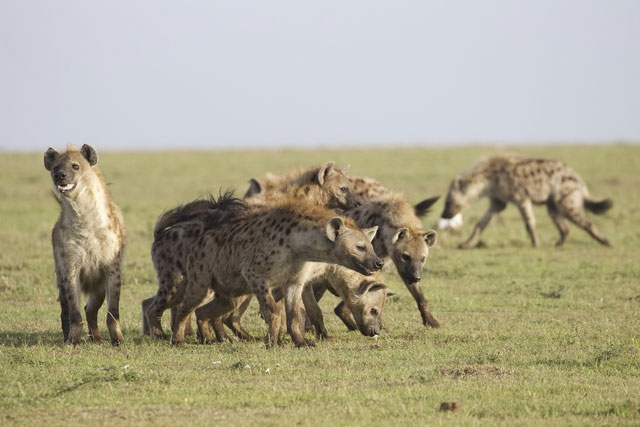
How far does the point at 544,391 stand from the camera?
189 inches

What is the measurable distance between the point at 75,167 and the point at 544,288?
172 inches

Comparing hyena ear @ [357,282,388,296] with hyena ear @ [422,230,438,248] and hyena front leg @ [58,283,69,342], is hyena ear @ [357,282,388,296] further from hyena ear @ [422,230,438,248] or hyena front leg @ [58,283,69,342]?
hyena front leg @ [58,283,69,342]

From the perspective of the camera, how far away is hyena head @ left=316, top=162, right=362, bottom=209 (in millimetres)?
7664

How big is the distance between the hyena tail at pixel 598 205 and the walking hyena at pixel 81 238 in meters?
7.87

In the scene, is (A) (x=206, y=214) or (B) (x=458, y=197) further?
(B) (x=458, y=197)

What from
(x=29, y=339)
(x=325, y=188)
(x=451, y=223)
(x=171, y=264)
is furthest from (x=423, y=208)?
(x=451, y=223)

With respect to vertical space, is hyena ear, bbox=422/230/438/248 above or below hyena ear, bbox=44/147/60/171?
below

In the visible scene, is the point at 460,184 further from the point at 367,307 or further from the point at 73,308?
the point at 73,308

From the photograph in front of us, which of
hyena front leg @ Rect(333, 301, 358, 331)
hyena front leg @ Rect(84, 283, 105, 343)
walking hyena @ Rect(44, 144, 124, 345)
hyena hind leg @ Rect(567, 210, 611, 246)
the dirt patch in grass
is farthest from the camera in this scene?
hyena hind leg @ Rect(567, 210, 611, 246)

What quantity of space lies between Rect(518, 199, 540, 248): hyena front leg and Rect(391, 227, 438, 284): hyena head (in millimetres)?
5498

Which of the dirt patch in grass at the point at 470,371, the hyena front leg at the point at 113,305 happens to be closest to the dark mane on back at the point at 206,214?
the hyena front leg at the point at 113,305

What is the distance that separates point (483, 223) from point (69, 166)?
24.1 ft

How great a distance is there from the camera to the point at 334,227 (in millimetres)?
5852

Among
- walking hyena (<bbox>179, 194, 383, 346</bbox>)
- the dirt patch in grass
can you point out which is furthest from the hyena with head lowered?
the dirt patch in grass
